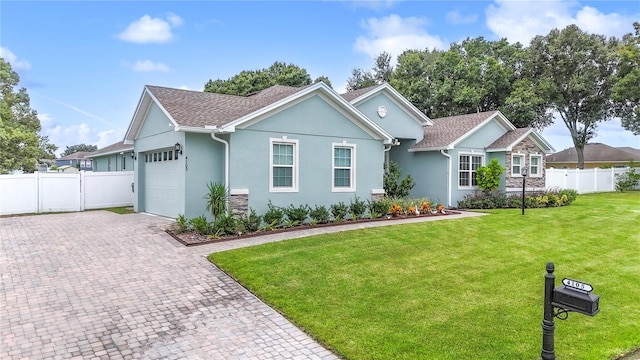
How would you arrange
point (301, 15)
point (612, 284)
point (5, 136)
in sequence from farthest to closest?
point (5, 136), point (301, 15), point (612, 284)

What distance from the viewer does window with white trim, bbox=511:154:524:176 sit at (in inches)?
769

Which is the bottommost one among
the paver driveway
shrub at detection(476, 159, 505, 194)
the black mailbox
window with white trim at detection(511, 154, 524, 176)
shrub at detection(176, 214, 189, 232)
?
the paver driveway

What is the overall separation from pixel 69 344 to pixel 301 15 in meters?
14.3

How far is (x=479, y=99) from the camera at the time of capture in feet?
101

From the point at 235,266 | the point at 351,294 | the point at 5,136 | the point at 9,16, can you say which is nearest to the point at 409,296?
the point at 351,294

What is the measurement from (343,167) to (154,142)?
284 inches

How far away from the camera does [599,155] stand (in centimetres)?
4162

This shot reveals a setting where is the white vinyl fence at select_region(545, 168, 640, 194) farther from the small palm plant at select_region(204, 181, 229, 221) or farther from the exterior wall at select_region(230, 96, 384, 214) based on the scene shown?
the small palm plant at select_region(204, 181, 229, 221)

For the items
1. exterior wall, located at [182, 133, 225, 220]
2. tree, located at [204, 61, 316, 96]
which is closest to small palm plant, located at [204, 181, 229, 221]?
exterior wall, located at [182, 133, 225, 220]

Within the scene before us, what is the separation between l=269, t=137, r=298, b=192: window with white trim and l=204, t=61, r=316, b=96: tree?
21101 mm

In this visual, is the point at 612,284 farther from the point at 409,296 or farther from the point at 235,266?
the point at 235,266

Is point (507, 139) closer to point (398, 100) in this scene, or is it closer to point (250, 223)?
point (398, 100)

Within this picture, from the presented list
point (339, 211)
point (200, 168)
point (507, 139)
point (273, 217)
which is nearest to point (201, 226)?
point (273, 217)

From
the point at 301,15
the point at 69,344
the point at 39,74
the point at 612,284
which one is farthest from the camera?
the point at 39,74
